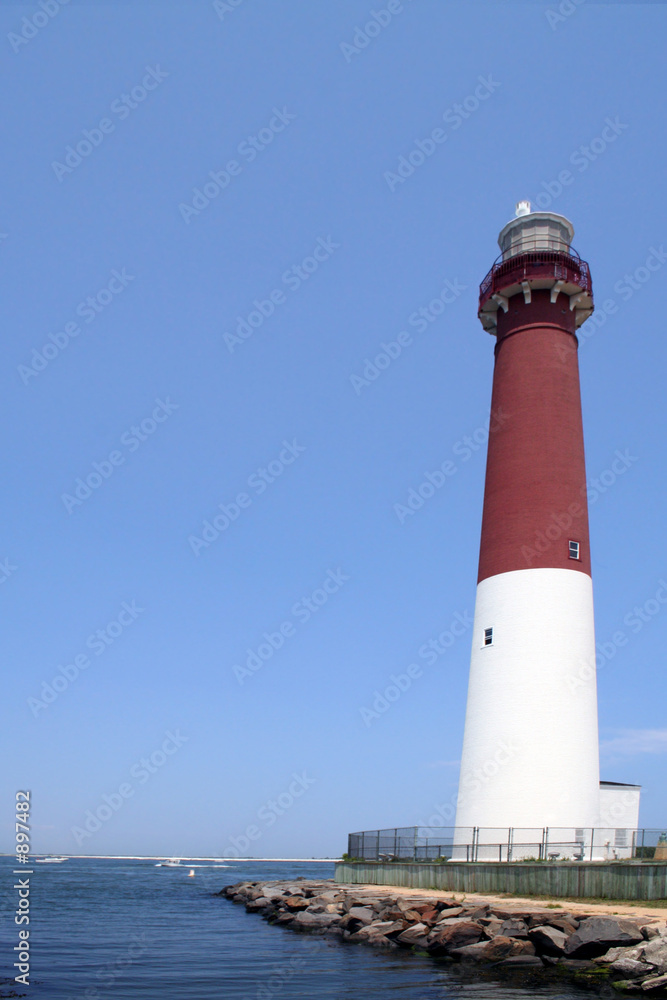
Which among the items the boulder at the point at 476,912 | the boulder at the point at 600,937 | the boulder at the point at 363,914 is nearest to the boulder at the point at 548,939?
the boulder at the point at 600,937

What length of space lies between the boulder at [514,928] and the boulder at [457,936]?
1.86ft

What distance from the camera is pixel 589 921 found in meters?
16.6

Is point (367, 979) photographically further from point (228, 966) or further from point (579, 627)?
point (579, 627)

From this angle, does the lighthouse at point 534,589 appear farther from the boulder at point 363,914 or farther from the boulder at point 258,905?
the boulder at point 258,905

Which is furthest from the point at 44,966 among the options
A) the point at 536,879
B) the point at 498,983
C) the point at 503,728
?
the point at 503,728

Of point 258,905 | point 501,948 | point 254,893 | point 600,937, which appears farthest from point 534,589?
point 254,893

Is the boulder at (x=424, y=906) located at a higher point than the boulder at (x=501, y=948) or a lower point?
lower

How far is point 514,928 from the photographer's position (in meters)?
17.9

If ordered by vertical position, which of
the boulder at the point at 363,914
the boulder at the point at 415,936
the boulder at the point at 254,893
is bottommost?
the boulder at the point at 254,893

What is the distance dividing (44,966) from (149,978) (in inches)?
141

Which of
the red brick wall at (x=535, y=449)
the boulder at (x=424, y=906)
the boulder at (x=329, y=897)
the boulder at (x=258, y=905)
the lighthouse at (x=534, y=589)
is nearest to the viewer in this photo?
the boulder at (x=424, y=906)

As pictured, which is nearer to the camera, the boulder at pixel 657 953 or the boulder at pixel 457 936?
the boulder at pixel 657 953

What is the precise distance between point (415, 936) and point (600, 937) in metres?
5.26

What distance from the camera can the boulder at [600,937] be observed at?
15.9 m
